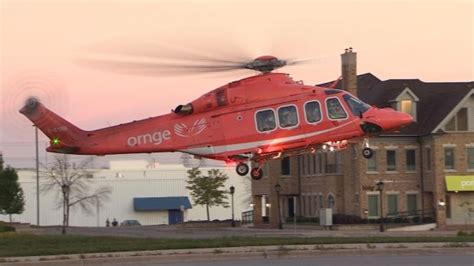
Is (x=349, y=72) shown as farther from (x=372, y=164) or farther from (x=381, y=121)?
(x=381, y=121)

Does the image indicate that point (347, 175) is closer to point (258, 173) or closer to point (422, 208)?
point (422, 208)

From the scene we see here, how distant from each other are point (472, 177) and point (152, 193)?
51.5 meters

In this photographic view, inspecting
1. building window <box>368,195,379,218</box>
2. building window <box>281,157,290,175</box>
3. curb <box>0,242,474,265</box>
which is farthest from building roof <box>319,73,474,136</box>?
curb <box>0,242,474,265</box>

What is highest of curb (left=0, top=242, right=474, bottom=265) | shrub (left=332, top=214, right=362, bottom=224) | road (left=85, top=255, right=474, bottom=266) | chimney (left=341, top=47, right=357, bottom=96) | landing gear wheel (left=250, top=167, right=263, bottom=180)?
chimney (left=341, top=47, right=357, bottom=96)

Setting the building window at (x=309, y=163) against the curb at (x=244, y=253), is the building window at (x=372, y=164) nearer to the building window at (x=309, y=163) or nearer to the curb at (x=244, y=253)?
the building window at (x=309, y=163)

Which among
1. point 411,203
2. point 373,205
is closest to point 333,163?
point 373,205

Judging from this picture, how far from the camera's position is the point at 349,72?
58312 millimetres

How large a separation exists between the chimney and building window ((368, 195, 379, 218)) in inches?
239

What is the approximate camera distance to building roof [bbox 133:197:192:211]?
99.3 m

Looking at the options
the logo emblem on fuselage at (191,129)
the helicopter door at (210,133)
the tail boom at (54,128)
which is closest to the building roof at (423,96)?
the helicopter door at (210,133)

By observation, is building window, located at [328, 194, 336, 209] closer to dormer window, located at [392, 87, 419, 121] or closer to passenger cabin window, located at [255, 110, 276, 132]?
dormer window, located at [392, 87, 419, 121]

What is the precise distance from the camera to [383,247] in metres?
27.4

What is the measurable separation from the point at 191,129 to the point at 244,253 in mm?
4827

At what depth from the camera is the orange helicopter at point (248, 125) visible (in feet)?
97.1
